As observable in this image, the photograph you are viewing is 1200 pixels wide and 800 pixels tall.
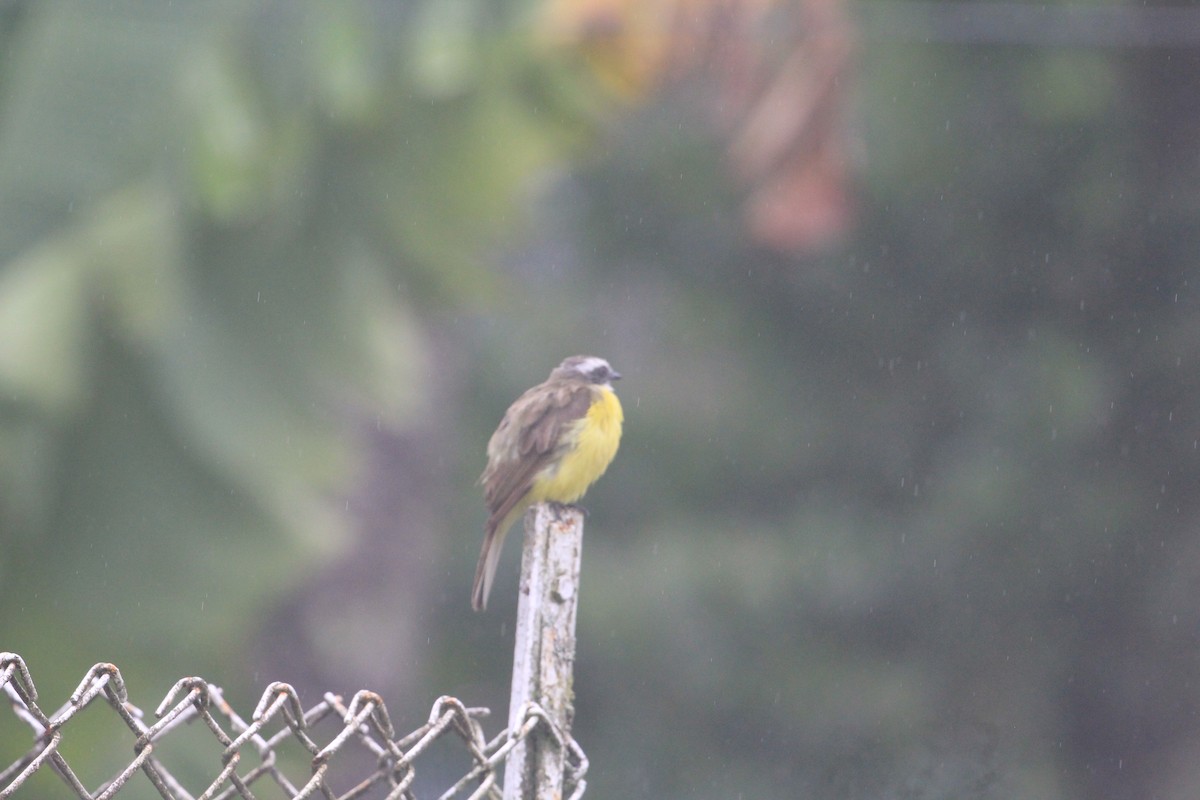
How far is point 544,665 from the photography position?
238 cm

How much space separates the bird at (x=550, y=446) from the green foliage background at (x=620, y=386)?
214cm

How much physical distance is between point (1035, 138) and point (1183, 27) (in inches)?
72.6

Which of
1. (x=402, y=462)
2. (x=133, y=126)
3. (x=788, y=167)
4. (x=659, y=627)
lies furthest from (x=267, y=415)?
(x=659, y=627)

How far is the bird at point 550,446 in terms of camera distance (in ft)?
17.2

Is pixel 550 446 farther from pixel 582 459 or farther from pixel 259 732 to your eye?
pixel 259 732

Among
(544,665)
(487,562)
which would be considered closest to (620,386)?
(487,562)

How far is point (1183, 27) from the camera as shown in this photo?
43.8 ft

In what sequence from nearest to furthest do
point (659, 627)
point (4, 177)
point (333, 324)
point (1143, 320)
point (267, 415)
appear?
1. point (4, 177)
2. point (267, 415)
3. point (333, 324)
4. point (1143, 320)
5. point (659, 627)

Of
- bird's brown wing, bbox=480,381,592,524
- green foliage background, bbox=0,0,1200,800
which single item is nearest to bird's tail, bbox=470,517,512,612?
bird's brown wing, bbox=480,381,592,524

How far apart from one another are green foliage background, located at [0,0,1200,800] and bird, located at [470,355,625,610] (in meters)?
2.14

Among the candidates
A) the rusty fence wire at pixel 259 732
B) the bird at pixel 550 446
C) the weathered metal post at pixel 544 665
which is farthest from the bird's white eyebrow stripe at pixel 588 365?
the weathered metal post at pixel 544 665

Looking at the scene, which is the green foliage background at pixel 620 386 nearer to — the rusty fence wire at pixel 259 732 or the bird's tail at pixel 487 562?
the bird's tail at pixel 487 562

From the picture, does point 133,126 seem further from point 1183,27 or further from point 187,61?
point 1183,27

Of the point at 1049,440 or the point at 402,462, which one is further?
the point at 1049,440
